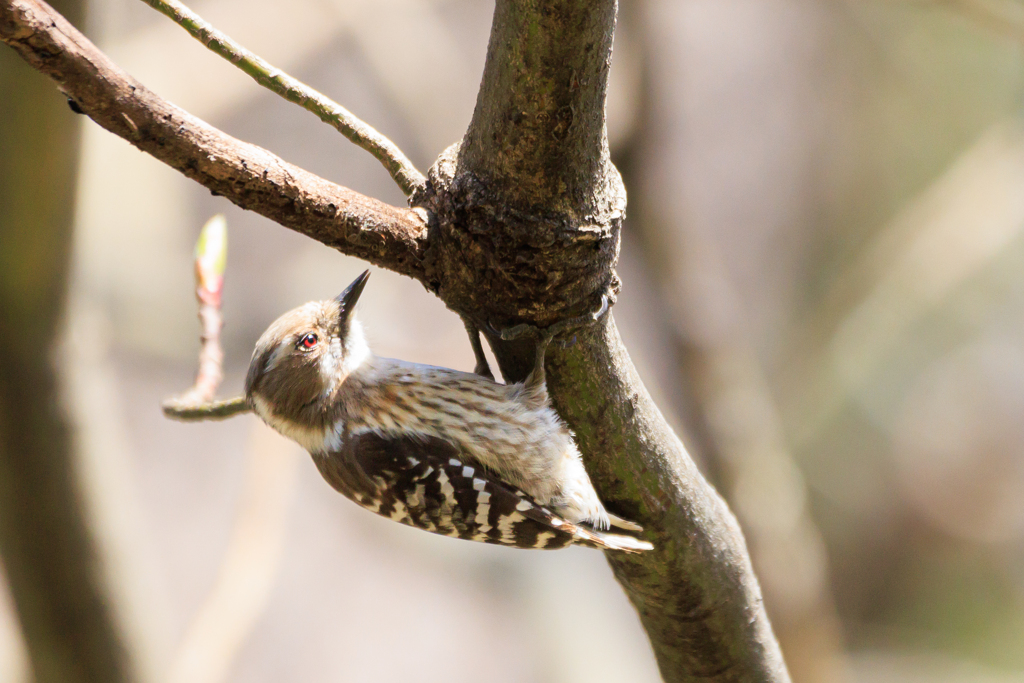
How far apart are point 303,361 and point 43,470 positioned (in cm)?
106

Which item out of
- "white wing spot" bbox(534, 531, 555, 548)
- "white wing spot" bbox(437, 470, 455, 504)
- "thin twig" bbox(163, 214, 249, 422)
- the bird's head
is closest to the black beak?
the bird's head

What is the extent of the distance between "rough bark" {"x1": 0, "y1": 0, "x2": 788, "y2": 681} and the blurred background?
1.20m

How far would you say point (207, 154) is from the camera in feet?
3.10

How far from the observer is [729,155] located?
654 centimetres

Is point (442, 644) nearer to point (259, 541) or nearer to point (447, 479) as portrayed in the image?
point (259, 541)

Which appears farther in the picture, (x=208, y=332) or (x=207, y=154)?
(x=208, y=332)

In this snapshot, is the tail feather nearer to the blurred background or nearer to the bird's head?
the bird's head

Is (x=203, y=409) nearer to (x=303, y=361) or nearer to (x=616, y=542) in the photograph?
(x=303, y=361)

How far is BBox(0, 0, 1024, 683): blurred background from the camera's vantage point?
3281 mm

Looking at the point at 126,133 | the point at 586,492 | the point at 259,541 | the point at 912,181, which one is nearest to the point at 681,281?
the point at 586,492

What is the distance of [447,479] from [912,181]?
6435 mm

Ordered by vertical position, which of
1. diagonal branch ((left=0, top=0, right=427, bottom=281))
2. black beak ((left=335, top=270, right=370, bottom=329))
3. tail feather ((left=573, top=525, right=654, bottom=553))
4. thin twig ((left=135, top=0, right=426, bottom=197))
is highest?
thin twig ((left=135, top=0, right=426, bottom=197))

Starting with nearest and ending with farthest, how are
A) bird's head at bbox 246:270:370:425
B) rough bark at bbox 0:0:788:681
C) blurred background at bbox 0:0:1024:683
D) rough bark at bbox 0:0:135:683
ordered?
rough bark at bbox 0:0:788:681 → bird's head at bbox 246:270:370:425 → rough bark at bbox 0:0:135:683 → blurred background at bbox 0:0:1024:683

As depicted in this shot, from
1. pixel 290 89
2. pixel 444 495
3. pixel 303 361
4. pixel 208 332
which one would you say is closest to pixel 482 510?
pixel 444 495
